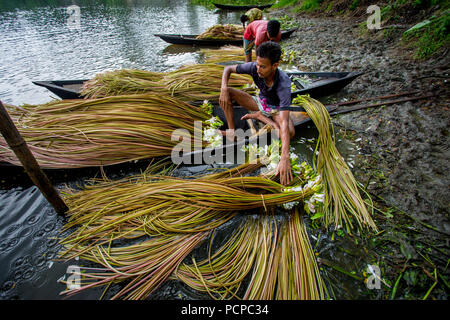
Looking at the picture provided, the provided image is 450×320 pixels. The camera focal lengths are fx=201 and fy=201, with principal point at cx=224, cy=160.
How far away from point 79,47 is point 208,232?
947 cm

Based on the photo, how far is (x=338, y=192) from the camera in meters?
2.21

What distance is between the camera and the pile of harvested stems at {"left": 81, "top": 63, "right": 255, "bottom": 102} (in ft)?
11.0

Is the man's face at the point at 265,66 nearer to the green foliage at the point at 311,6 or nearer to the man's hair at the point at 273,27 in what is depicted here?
the man's hair at the point at 273,27

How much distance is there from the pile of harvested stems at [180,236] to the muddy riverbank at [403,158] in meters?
0.79

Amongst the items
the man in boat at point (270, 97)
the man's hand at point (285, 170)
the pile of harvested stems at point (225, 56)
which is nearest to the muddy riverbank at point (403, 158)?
the man's hand at point (285, 170)

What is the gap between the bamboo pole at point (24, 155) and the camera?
147 cm

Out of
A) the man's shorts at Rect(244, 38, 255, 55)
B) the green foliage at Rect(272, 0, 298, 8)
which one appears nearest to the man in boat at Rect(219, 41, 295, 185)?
the man's shorts at Rect(244, 38, 255, 55)

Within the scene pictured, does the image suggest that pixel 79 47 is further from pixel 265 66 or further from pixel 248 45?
pixel 265 66

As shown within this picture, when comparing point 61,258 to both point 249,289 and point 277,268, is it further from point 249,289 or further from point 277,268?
point 277,268

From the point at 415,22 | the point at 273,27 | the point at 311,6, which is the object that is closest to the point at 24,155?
the point at 273,27

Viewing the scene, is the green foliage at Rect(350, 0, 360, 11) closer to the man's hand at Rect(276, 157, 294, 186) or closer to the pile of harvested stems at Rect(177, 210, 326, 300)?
the man's hand at Rect(276, 157, 294, 186)
